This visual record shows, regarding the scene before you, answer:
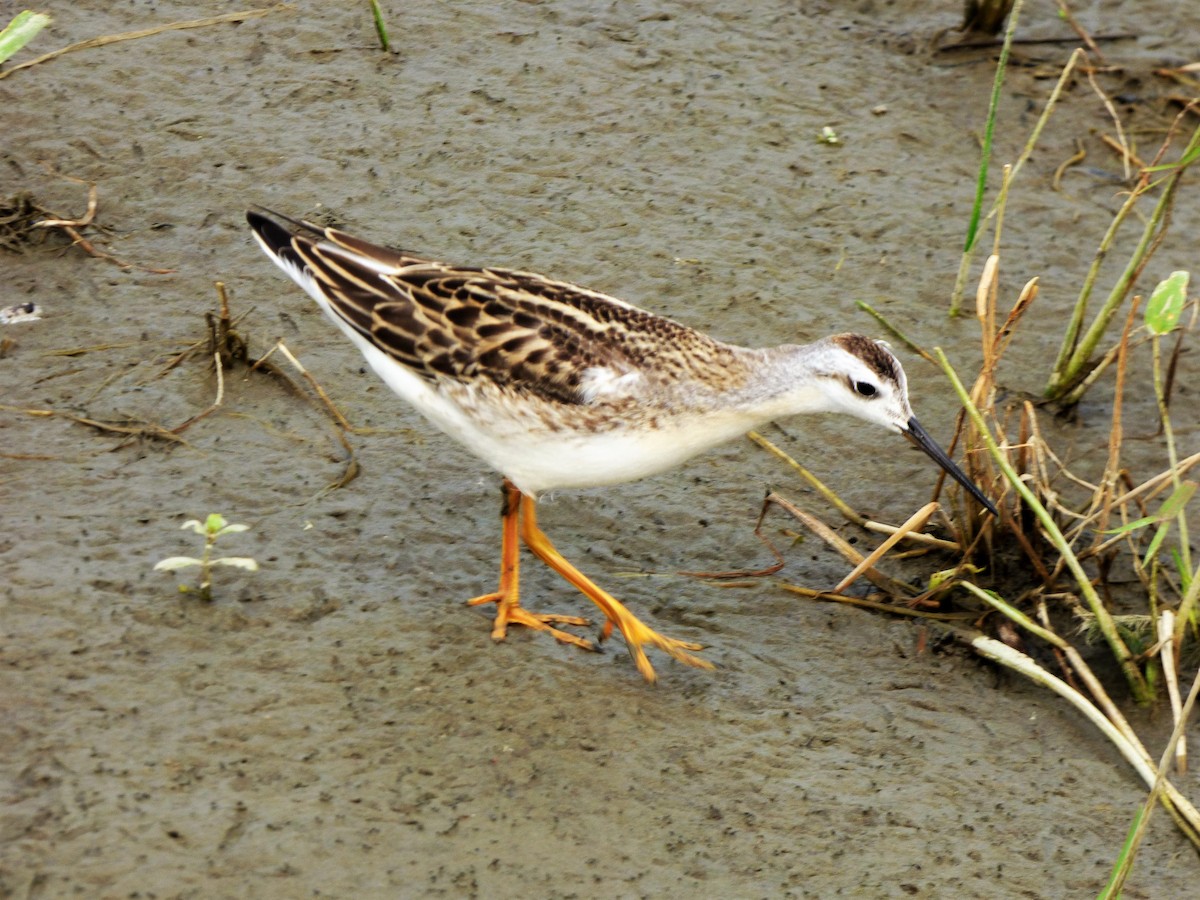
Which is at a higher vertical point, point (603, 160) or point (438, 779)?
point (603, 160)

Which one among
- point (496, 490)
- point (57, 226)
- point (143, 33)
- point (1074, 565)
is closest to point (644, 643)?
point (496, 490)

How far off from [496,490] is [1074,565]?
2.49 meters

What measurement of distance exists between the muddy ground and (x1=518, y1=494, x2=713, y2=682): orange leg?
0.34 feet

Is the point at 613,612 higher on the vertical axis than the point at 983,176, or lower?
lower

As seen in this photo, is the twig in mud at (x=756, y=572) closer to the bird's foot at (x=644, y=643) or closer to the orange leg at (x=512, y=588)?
the bird's foot at (x=644, y=643)

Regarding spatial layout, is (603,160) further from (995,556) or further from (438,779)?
(438,779)

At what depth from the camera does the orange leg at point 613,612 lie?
18.1ft

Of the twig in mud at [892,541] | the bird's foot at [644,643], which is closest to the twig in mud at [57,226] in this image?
the bird's foot at [644,643]

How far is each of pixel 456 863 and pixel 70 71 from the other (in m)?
5.46

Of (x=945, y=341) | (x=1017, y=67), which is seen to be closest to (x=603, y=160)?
(x=945, y=341)

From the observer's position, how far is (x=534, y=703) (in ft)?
17.1

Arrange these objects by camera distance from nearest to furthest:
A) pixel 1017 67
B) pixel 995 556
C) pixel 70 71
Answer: pixel 995 556 < pixel 70 71 < pixel 1017 67

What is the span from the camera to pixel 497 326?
17.5 feet

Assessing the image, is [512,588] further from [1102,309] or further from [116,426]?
[1102,309]
